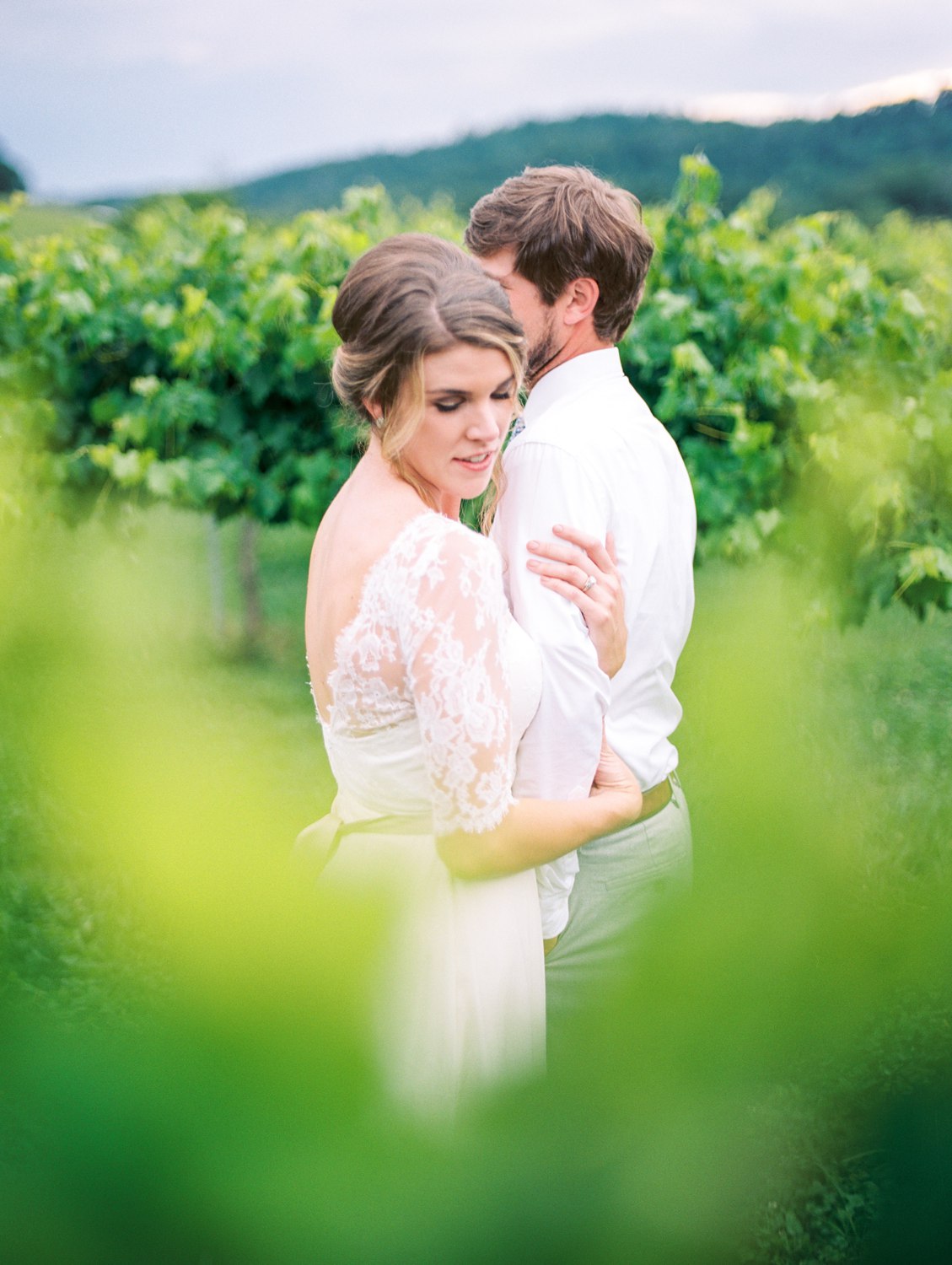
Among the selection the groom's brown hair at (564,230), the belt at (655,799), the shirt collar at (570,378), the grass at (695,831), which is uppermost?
the groom's brown hair at (564,230)

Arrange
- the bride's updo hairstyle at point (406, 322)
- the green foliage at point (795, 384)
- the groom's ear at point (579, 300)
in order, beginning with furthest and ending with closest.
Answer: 1. the green foliage at point (795, 384)
2. the groom's ear at point (579, 300)
3. the bride's updo hairstyle at point (406, 322)

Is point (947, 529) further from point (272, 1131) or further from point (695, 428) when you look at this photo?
point (272, 1131)

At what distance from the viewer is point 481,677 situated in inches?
53.7

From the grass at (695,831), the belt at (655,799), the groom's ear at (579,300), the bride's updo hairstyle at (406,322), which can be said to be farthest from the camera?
the belt at (655,799)

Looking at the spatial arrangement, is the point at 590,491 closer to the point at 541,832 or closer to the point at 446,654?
the point at 446,654

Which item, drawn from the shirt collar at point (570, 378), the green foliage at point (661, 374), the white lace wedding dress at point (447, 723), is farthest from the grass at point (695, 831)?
the green foliage at point (661, 374)

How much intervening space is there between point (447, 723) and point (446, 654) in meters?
0.09

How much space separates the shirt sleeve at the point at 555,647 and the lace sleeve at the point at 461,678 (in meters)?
0.11

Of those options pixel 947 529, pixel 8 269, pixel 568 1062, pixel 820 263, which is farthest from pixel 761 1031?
pixel 8 269

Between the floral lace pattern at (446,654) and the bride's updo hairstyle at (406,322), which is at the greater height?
the bride's updo hairstyle at (406,322)

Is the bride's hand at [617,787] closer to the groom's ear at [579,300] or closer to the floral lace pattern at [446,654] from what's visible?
the floral lace pattern at [446,654]

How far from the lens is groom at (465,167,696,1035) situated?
1.57m

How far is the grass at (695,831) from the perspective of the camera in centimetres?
46

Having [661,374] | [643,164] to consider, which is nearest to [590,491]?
[661,374]
